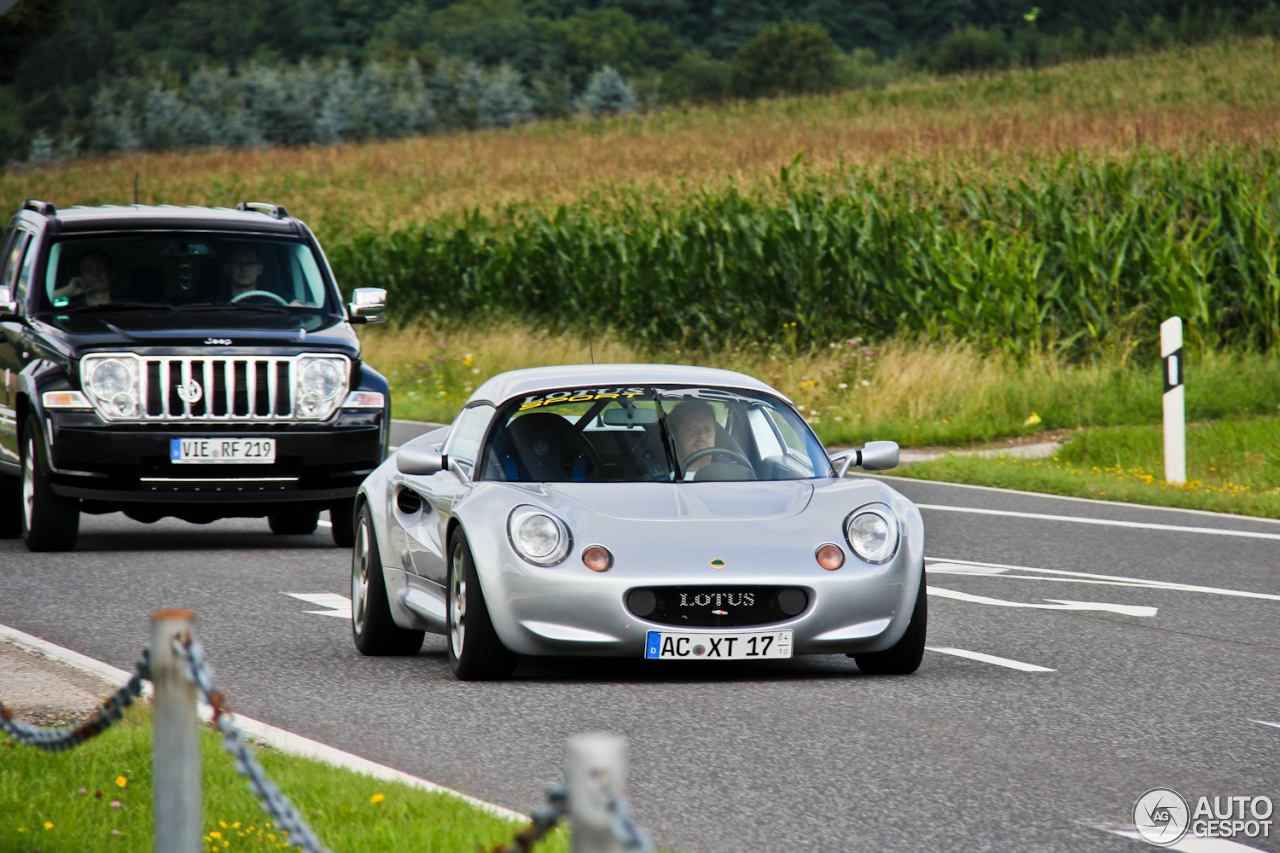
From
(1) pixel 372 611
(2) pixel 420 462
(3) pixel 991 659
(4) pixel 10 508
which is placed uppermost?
(2) pixel 420 462

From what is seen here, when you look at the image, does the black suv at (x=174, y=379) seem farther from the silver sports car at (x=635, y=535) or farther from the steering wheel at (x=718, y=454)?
the steering wheel at (x=718, y=454)

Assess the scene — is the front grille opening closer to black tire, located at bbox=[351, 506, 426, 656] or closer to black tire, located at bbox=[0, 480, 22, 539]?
black tire, located at bbox=[351, 506, 426, 656]

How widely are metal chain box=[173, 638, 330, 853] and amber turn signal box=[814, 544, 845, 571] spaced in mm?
4102

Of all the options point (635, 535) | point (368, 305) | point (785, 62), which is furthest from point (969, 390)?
point (785, 62)

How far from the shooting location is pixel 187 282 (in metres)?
13.0

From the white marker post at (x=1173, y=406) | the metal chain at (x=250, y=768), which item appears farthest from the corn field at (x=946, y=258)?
the metal chain at (x=250, y=768)

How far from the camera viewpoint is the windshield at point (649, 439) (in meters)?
8.37

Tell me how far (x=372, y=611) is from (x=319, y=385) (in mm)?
3874

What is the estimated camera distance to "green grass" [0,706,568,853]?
5066 mm

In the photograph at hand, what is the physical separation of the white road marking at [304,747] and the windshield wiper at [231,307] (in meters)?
4.76

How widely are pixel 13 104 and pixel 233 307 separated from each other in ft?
322

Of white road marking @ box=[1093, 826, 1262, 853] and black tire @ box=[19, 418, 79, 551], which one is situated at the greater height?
white road marking @ box=[1093, 826, 1262, 853]

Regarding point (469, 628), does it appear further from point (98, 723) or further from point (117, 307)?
point (117, 307)

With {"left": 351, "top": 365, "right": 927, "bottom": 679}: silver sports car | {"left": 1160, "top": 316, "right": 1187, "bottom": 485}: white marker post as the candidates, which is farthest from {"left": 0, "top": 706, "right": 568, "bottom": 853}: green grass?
{"left": 1160, "top": 316, "right": 1187, "bottom": 485}: white marker post
